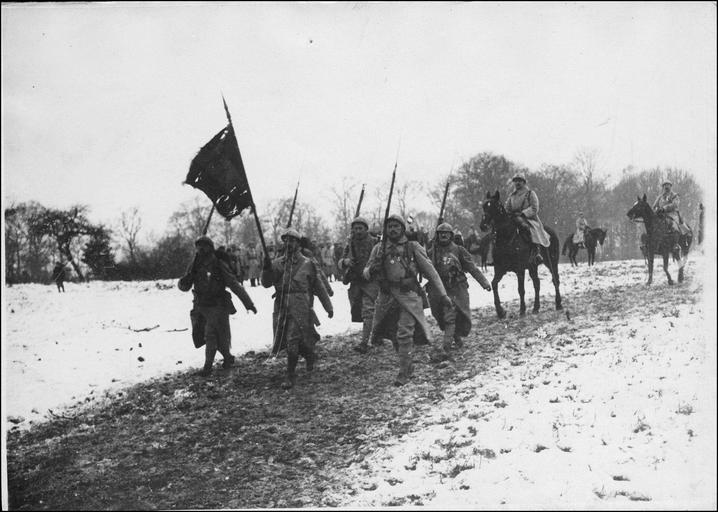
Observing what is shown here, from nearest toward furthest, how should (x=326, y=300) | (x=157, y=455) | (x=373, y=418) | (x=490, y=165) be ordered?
(x=157, y=455), (x=373, y=418), (x=326, y=300), (x=490, y=165)

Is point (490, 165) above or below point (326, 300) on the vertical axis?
above

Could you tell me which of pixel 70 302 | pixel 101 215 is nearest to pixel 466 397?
pixel 101 215

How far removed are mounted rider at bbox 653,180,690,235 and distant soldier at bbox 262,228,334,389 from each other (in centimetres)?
781

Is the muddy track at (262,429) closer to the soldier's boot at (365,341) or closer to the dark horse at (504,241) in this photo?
the soldier's boot at (365,341)

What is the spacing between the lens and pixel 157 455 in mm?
5086

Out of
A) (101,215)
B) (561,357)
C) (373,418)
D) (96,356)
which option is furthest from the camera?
(101,215)

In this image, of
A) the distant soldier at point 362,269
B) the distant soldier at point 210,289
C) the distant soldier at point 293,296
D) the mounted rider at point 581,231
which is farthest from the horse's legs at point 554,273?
the mounted rider at point 581,231

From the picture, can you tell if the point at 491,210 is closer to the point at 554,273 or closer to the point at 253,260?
the point at 554,273

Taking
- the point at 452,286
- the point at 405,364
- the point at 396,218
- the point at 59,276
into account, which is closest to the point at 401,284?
the point at 396,218

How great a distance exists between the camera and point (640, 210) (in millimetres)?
11914

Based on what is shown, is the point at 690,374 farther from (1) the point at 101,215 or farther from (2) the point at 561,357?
(1) the point at 101,215

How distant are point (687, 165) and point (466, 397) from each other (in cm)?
456

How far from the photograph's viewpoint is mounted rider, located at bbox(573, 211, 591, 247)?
767 inches

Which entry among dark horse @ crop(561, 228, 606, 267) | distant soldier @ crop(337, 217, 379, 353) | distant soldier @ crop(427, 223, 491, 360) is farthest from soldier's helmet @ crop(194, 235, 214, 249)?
dark horse @ crop(561, 228, 606, 267)
